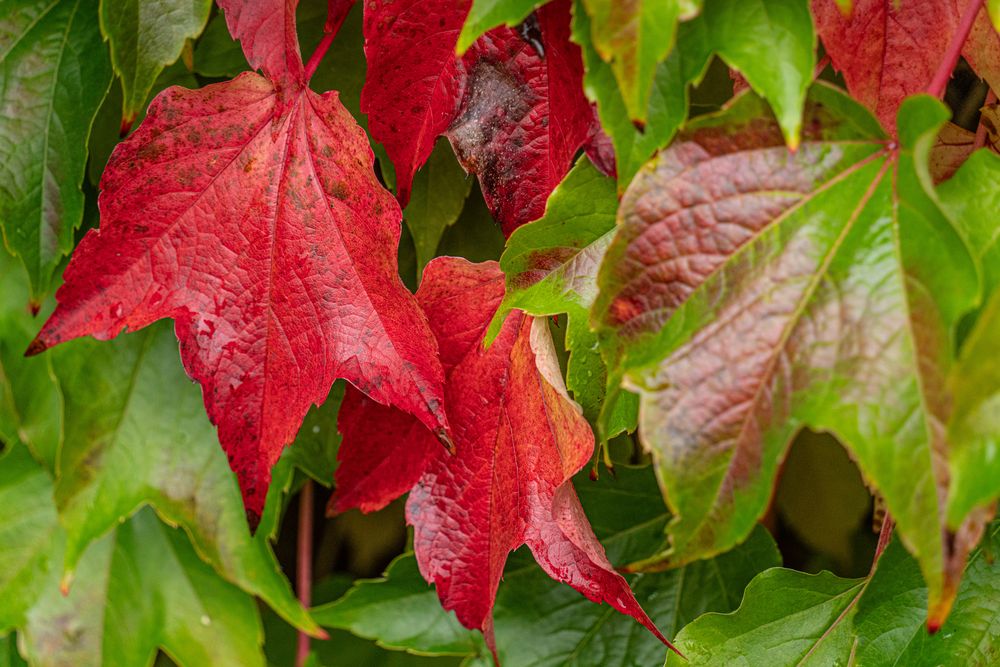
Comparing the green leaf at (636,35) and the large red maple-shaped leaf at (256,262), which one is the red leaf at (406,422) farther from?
the green leaf at (636,35)

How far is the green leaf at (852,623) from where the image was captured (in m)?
0.44

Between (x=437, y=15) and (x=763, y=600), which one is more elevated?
(x=437, y=15)

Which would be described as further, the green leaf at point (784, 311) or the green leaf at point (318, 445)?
the green leaf at point (318, 445)

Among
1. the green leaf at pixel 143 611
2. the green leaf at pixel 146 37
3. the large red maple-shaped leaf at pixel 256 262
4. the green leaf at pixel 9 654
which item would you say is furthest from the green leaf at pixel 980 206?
the green leaf at pixel 9 654

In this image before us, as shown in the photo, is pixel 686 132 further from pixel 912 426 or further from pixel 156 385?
pixel 156 385

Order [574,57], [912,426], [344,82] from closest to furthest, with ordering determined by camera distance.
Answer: [912,426] < [574,57] < [344,82]

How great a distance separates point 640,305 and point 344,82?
35cm

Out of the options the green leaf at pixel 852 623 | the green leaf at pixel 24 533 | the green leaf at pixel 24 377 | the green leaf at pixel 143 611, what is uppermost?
A: the green leaf at pixel 24 377

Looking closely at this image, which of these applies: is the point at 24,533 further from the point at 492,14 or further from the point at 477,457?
the point at 492,14

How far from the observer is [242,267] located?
44 cm

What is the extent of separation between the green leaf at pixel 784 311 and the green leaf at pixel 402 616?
38 centimetres

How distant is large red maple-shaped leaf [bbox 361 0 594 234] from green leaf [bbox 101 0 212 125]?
0.13 metres

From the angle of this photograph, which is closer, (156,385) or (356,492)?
(356,492)

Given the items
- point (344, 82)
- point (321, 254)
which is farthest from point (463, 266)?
point (344, 82)
